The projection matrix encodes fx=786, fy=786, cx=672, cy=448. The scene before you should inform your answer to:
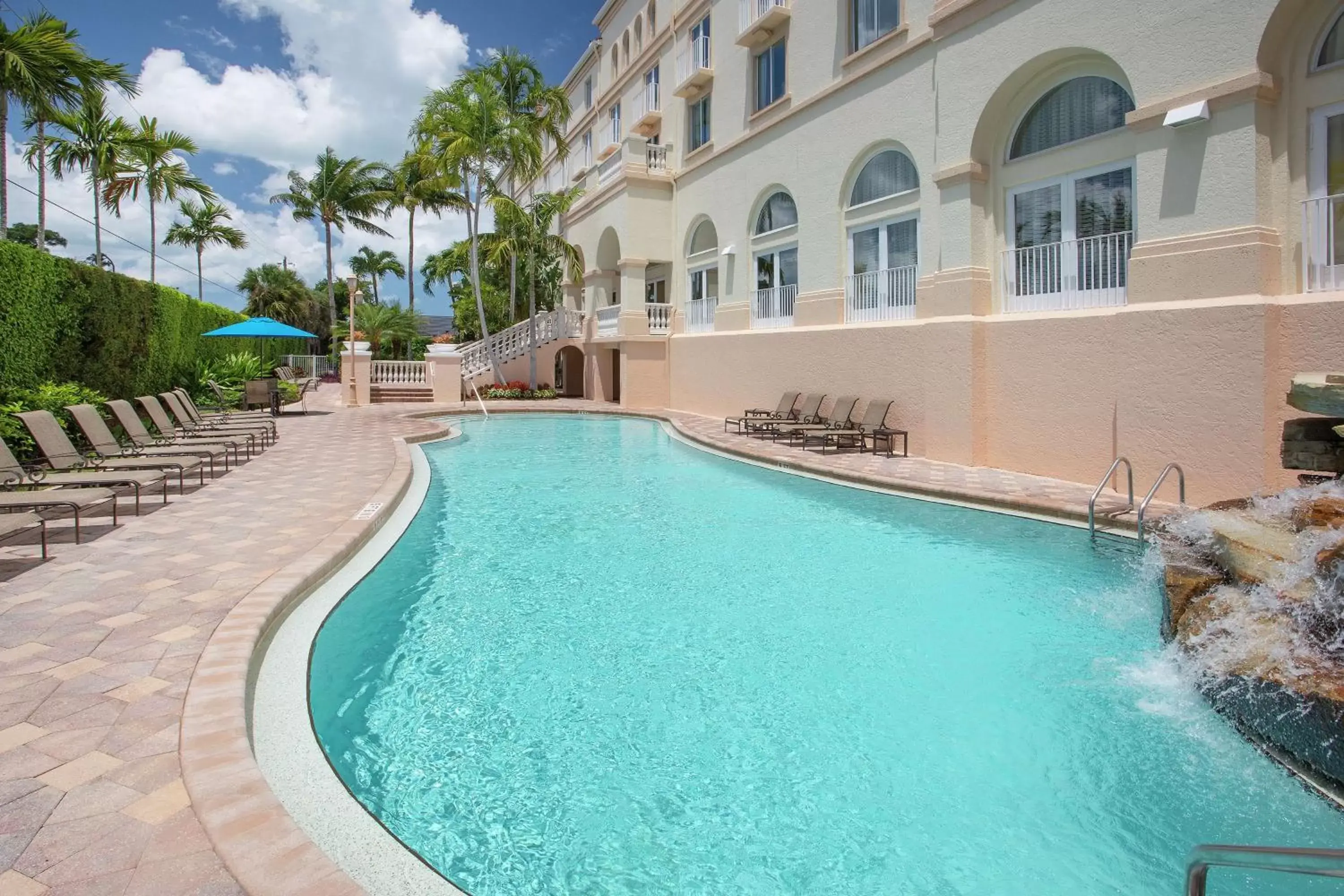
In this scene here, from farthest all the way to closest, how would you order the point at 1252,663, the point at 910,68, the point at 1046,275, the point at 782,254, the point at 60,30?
the point at 782,254 < the point at 910,68 < the point at 60,30 < the point at 1046,275 < the point at 1252,663

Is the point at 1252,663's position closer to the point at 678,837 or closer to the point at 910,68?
the point at 678,837

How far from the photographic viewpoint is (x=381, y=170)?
142 ft

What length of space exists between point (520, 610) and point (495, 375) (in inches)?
911

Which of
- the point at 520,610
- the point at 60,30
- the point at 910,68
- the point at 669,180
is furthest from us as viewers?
the point at 669,180

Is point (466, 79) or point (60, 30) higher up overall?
point (466, 79)

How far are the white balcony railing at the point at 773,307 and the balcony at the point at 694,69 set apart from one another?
6850 millimetres

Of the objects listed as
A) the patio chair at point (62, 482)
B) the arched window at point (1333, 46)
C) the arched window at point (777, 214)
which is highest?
the arched window at point (777, 214)

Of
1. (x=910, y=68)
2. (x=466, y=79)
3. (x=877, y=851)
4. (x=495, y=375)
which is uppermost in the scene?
(x=466, y=79)

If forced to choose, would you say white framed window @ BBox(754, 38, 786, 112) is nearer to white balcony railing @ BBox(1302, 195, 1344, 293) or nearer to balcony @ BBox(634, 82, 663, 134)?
balcony @ BBox(634, 82, 663, 134)

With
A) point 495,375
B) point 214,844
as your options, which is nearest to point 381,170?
point 495,375

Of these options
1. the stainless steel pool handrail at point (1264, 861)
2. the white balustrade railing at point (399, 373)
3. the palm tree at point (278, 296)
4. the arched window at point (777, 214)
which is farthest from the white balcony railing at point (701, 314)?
the palm tree at point (278, 296)

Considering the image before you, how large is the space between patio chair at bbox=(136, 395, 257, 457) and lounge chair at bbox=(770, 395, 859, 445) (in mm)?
9659

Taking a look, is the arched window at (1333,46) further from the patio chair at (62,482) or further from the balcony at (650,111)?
the balcony at (650,111)

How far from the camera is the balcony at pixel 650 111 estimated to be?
2528 cm
